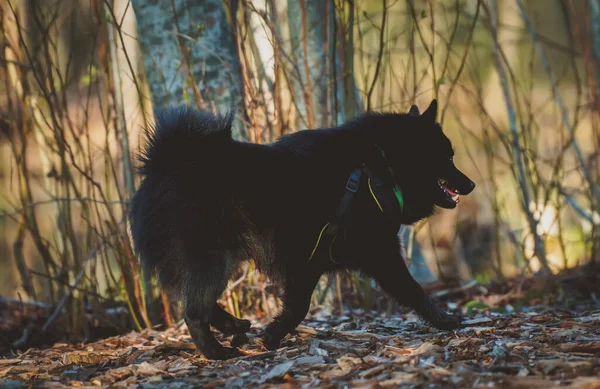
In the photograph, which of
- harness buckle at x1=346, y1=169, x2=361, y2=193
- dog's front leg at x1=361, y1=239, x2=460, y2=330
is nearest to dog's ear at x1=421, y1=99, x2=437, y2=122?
harness buckle at x1=346, y1=169, x2=361, y2=193

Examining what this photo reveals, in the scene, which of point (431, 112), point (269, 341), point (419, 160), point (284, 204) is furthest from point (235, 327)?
point (431, 112)

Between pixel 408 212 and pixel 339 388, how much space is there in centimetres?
183

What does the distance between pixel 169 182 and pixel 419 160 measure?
1710mm

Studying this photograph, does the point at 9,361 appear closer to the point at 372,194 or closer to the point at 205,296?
the point at 205,296

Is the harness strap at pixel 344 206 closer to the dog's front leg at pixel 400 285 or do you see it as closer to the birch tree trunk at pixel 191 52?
the dog's front leg at pixel 400 285

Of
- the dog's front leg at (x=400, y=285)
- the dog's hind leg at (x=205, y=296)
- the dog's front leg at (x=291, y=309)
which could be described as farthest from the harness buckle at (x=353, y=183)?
the dog's hind leg at (x=205, y=296)

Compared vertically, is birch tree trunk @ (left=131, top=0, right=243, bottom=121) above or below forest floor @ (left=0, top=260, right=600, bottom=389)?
above

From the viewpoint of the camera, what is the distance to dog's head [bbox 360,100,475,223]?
14.1 feet

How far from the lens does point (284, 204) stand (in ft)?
12.6

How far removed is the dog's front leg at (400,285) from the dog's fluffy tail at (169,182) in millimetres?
1205

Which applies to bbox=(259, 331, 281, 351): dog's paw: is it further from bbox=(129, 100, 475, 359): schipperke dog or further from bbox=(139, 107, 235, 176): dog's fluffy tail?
bbox=(139, 107, 235, 176): dog's fluffy tail

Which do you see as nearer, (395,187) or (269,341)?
(269,341)

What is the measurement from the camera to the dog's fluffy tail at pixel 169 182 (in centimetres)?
358

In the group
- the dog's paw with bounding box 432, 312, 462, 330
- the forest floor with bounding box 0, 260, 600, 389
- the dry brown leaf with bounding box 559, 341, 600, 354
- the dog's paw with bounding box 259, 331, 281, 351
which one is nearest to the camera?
the forest floor with bounding box 0, 260, 600, 389
